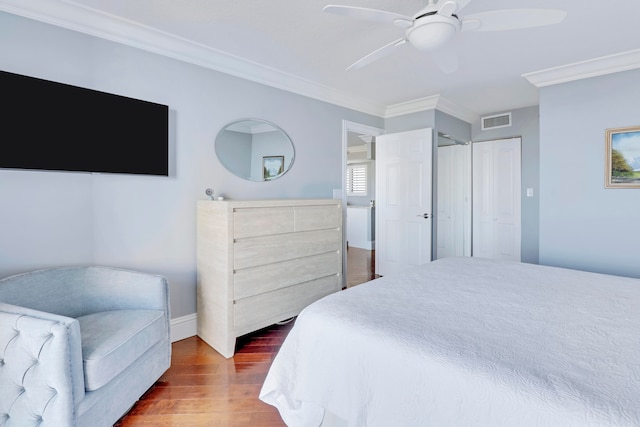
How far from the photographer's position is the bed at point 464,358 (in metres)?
0.84

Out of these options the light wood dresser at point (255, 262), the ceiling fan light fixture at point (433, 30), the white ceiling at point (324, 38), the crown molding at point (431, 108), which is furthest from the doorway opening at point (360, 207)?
the ceiling fan light fixture at point (433, 30)

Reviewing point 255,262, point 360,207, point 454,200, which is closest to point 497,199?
point 454,200

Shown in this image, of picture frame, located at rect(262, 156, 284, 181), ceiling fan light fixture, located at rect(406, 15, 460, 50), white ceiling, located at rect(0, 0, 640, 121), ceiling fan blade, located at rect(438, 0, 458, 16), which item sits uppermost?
white ceiling, located at rect(0, 0, 640, 121)

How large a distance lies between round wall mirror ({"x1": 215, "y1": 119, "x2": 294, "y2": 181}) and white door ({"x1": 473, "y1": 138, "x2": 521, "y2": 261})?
2961 millimetres

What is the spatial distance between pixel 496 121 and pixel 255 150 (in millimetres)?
3497

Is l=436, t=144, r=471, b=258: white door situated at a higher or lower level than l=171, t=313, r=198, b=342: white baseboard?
higher

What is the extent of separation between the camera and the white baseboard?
2514 mm

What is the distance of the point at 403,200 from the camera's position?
A: 13.2ft

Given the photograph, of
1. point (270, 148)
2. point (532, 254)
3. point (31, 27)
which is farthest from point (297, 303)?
point (532, 254)

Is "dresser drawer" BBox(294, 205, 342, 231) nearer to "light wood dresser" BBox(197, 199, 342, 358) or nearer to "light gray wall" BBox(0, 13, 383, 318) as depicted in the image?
"light wood dresser" BBox(197, 199, 342, 358)

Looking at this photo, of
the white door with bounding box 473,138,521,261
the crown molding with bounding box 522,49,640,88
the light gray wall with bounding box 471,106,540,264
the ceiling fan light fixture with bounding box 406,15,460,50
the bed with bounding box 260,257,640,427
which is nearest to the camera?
the bed with bounding box 260,257,640,427

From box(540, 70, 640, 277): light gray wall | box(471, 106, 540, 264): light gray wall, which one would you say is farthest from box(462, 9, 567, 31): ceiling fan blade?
box(471, 106, 540, 264): light gray wall

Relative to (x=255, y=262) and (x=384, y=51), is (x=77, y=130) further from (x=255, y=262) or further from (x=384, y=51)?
(x=384, y=51)

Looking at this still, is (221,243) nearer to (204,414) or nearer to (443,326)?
(204,414)
